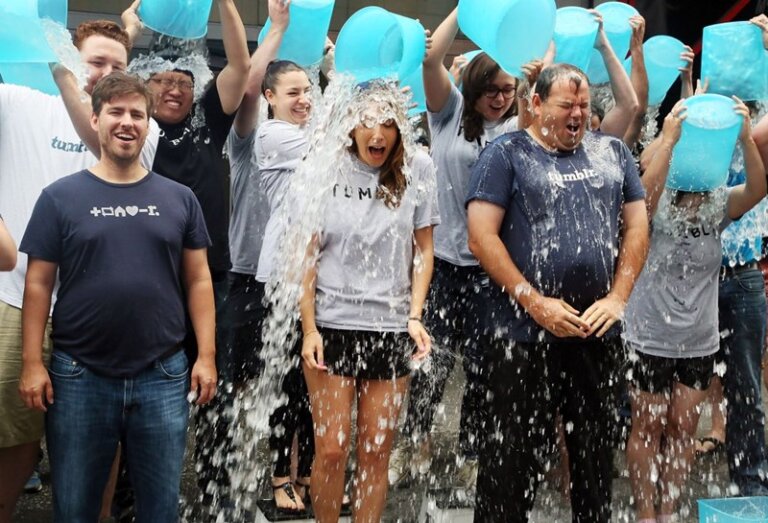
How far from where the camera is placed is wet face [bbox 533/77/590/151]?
3.54 metres

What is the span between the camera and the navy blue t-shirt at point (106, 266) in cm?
315

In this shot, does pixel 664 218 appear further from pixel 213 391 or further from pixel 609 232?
pixel 213 391

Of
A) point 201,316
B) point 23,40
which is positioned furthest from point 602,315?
point 23,40

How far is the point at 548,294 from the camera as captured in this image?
352 centimetres

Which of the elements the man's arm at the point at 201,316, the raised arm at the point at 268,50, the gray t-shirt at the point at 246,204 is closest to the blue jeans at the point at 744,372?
the gray t-shirt at the point at 246,204

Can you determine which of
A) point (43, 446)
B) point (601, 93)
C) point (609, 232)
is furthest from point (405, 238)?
point (43, 446)

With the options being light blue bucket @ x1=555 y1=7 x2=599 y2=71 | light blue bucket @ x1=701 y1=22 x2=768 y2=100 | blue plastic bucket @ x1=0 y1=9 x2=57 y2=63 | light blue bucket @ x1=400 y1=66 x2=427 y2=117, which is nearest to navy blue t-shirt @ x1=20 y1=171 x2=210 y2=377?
blue plastic bucket @ x1=0 y1=9 x2=57 y2=63

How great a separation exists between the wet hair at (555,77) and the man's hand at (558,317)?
717mm

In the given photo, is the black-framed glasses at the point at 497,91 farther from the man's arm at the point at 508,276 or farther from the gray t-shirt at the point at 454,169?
the man's arm at the point at 508,276

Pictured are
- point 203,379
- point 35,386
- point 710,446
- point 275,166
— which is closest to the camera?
point 35,386

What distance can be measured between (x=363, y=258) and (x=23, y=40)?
136 cm

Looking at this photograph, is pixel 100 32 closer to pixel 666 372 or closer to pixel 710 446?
pixel 666 372

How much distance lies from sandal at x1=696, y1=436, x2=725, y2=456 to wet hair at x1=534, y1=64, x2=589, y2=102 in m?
2.35

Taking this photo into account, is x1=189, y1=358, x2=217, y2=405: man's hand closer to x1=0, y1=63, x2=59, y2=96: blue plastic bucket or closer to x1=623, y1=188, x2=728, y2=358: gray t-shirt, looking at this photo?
x1=0, y1=63, x2=59, y2=96: blue plastic bucket
